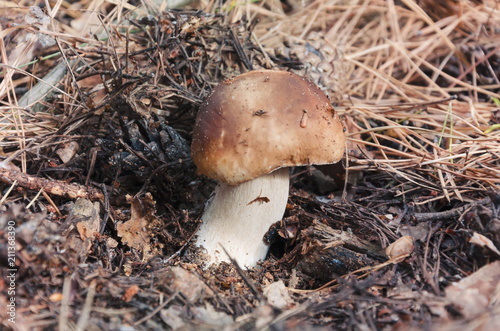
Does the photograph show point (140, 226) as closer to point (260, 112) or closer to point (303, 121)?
point (260, 112)

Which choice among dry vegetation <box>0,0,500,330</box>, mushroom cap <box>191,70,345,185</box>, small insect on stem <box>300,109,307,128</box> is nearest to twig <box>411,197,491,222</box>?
dry vegetation <box>0,0,500,330</box>

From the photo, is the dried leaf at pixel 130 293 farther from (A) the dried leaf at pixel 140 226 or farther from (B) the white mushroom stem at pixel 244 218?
(B) the white mushroom stem at pixel 244 218

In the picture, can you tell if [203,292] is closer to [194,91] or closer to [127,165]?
[127,165]

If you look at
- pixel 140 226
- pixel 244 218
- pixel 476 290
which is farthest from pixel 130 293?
pixel 476 290

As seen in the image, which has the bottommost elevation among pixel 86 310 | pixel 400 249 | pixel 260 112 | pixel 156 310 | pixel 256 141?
pixel 400 249

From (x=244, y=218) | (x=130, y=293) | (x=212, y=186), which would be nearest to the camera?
(x=130, y=293)

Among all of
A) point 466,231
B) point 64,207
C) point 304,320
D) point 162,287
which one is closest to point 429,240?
point 466,231
